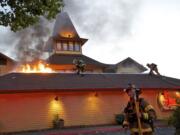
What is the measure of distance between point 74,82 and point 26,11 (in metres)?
15.3

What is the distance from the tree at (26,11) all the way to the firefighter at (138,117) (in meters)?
3.53

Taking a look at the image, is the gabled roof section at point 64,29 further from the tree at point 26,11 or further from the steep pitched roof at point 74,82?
the tree at point 26,11

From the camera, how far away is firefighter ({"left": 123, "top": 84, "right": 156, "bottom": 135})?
9.14m

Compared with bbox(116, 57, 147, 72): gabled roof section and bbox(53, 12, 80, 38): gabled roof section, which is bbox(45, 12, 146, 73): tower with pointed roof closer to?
bbox(53, 12, 80, 38): gabled roof section

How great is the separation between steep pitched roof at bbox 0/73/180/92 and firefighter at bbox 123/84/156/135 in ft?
45.6

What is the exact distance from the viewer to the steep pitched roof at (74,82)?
23.3 m

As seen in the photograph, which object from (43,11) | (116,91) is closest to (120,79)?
(116,91)

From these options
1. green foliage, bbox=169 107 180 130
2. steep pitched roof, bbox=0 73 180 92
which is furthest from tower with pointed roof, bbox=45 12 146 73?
green foliage, bbox=169 107 180 130

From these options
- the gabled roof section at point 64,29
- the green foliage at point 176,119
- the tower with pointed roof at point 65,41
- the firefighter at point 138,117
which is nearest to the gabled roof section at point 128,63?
the tower with pointed roof at point 65,41

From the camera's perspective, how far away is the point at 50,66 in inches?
1457

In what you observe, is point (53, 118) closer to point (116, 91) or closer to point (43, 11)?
point (116, 91)

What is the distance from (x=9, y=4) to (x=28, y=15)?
2.23ft

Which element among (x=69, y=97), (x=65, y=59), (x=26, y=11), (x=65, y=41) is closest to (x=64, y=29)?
(x=65, y=41)

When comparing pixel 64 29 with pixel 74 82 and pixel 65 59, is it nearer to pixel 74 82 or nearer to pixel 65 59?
pixel 65 59
